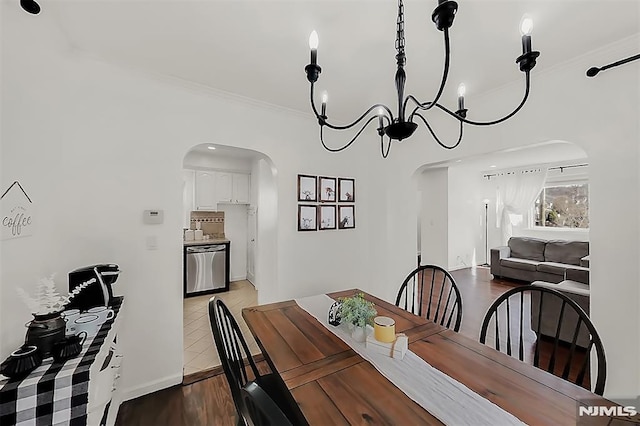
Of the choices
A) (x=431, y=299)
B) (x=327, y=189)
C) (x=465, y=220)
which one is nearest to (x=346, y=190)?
(x=327, y=189)

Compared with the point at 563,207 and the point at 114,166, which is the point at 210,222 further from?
the point at 563,207

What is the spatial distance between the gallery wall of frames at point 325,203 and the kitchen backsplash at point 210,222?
9.31 ft

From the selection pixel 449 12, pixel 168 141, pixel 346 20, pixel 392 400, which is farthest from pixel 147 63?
pixel 392 400

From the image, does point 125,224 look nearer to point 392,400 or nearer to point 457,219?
point 392,400

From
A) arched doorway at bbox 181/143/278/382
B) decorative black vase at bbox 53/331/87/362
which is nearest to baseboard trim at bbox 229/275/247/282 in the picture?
arched doorway at bbox 181/143/278/382

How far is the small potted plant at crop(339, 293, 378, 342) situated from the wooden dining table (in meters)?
0.10

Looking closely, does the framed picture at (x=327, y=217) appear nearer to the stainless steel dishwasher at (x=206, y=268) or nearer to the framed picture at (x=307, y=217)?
the framed picture at (x=307, y=217)

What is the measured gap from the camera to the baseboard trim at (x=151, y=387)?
203cm

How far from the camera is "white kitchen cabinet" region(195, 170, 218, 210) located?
15.1 feet

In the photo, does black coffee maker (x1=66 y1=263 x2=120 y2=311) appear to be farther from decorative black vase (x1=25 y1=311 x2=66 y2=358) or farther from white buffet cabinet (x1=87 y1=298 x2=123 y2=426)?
decorative black vase (x1=25 y1=311 x2=66 y2=358)

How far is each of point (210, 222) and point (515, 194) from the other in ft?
22.8

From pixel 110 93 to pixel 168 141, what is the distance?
1.58 ft

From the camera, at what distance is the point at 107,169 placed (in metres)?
A: 1.95

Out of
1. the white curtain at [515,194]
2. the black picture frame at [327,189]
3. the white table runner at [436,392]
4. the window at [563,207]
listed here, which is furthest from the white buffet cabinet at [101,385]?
the window at [563,207]
